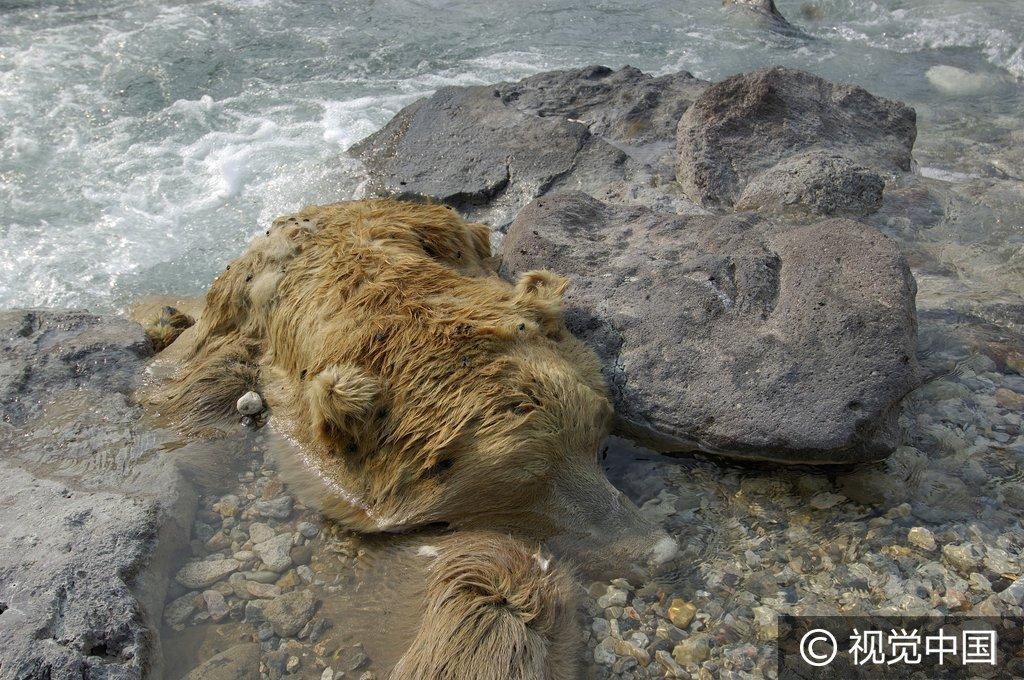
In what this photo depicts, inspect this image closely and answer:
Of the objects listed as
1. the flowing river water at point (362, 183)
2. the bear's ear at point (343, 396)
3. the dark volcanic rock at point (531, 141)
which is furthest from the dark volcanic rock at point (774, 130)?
the bear's ear at point (343, 396)

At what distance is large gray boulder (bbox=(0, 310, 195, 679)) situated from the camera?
3301mm

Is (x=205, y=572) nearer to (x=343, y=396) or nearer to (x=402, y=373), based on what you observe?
(x=343, y=396)

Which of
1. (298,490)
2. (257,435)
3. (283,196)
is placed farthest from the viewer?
(283,196)

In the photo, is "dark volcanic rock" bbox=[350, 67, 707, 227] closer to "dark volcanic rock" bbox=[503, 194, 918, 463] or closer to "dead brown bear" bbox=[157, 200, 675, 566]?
"dark volcanic rock" bbox=[503, 194, 918, 463]

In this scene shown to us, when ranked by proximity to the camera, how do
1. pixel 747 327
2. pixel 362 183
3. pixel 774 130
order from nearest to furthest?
pixel 747 327 < pixel 774 130 < pixel 362 183

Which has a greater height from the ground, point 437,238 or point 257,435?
point 437,238

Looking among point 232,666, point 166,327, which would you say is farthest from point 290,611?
point 166,327

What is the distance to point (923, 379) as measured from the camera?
181 inches

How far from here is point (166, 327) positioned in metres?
5.50

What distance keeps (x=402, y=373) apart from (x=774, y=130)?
3967 millimetres

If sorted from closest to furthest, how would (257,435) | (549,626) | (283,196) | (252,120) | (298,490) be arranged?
(549,626) → (298,490) → (257,435) → (283,196) → (252,120)

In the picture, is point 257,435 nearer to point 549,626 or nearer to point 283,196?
point 549,626

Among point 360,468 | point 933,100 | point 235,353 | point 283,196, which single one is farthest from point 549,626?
point 933,100

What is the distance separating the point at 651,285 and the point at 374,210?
1630mm
